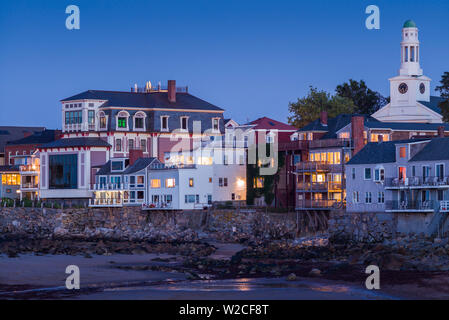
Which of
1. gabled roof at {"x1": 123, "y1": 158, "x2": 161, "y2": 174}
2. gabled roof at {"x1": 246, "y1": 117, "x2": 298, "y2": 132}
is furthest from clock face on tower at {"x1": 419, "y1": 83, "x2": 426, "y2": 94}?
gabled roof at {"x1": 123, "y1": 158, "x2": 161, "y2": 174}

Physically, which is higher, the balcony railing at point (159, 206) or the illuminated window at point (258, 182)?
the illuminated window at point (258, 182)

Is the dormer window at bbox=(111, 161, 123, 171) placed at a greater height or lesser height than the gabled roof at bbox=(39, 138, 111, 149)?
lesser

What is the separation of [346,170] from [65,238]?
98.7 feet

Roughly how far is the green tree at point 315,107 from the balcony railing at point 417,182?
48.0 m

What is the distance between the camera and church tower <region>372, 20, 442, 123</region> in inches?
4872

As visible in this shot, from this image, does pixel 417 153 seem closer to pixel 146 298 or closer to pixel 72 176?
pixel 146 298

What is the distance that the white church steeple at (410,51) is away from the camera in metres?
123

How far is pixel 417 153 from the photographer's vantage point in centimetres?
7788

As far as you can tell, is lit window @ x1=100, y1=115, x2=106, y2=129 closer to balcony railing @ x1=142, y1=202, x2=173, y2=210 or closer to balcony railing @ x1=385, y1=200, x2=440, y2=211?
balcony railing @ x1=142, y1=202, x2=173, y2=210

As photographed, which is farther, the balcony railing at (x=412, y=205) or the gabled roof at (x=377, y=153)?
the gabled roof at (x=377, y=153)

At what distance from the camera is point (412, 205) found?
75.6 metres

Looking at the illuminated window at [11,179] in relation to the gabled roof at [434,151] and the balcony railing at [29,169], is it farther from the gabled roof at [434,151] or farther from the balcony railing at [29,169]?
the gabled roof at [434,151]

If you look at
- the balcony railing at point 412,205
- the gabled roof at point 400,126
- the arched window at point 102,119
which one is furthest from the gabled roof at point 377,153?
the arched window at point 102,119

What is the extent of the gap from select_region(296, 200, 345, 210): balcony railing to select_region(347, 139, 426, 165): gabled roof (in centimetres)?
411
